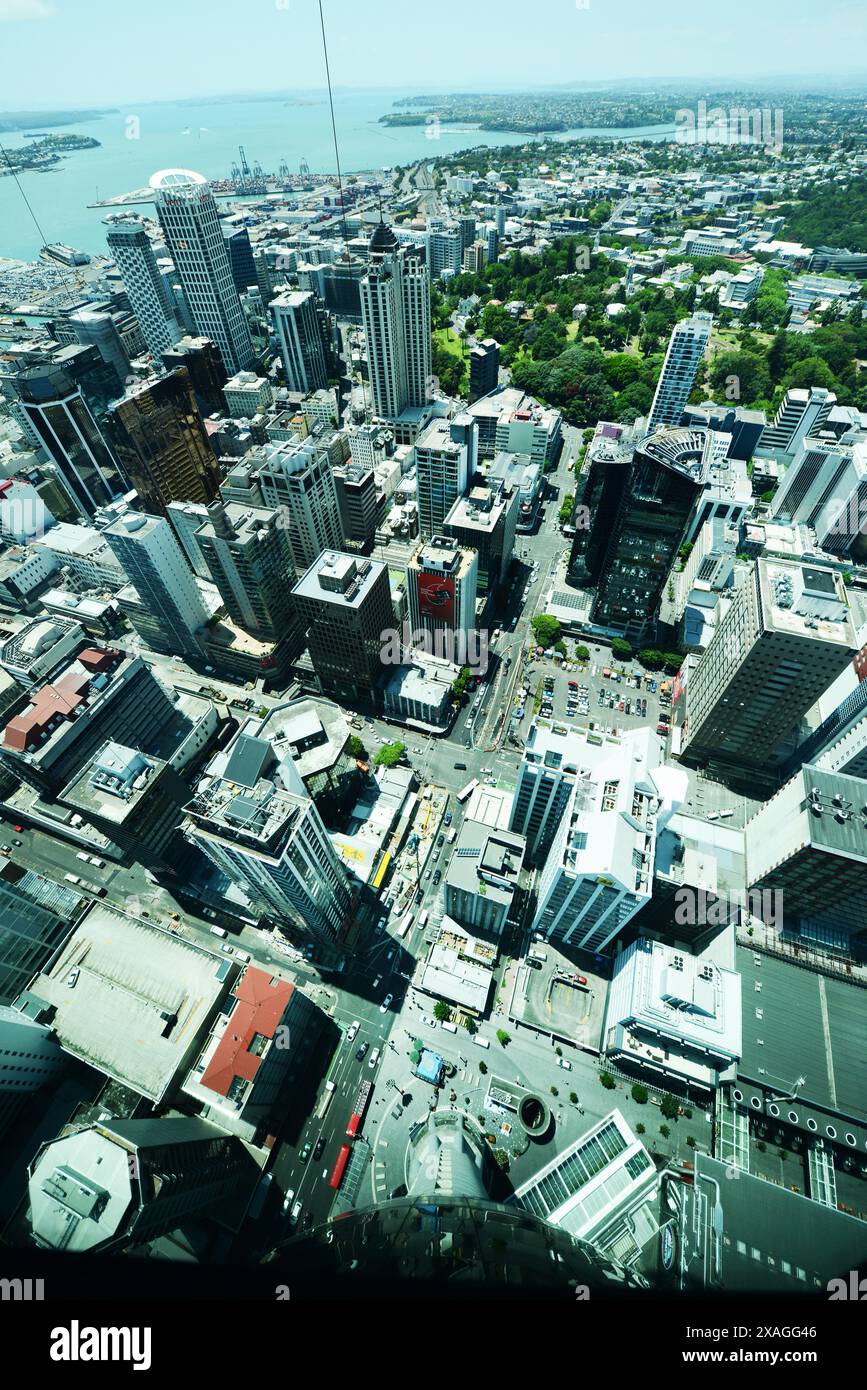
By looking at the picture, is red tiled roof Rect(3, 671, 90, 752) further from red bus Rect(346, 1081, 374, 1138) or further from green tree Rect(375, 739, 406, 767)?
red bus Rect(346, 1081, 374, 1138)

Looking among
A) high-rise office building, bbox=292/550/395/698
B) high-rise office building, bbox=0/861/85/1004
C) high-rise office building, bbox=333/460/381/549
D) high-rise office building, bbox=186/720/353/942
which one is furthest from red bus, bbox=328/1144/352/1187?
high-rise office building, bbox=333/460/381/549

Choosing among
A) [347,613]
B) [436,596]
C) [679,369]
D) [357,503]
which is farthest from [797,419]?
[347,613]

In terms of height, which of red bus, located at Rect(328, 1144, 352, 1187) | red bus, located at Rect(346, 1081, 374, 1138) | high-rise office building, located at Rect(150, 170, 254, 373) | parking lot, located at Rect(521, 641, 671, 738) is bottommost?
red bus, located at Rect(328, 1144, 352, 1187)

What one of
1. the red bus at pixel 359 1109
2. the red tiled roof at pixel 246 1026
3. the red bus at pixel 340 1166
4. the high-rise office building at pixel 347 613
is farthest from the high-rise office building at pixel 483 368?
the red bus at pixel 340 1166

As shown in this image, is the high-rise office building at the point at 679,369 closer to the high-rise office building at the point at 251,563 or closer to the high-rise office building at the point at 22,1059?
the high-rise office building at the point at 251,563

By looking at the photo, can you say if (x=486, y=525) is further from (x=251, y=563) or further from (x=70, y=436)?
(x=70, y=436)

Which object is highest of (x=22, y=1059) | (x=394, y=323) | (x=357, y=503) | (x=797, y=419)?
(x=394, y=323)
